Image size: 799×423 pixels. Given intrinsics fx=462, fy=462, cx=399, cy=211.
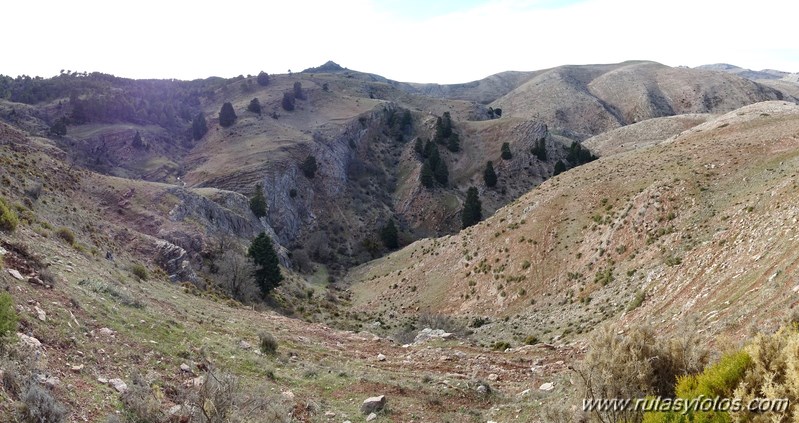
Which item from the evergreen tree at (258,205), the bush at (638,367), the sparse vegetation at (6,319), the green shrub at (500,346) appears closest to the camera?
the bush at (638,367)

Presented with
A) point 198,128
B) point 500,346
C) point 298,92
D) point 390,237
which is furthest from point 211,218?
point 298,92

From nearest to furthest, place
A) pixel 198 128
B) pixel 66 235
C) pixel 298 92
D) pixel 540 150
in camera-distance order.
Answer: pixel 66 235
pixel 540 150
pixel 198 128
pixel 298 92

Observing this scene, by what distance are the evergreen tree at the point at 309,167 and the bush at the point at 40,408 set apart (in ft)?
226

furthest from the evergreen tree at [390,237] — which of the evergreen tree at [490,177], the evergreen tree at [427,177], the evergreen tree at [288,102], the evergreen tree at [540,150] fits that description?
the evergreen tree at [288,102]

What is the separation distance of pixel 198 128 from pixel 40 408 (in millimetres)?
90902

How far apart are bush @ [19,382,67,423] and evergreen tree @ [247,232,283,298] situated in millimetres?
29885

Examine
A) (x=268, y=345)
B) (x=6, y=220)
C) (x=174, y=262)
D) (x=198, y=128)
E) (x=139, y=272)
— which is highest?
(x=198, y=128)

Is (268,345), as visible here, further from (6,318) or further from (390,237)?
(390,237)

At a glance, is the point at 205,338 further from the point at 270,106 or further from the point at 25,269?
the point at 270,106

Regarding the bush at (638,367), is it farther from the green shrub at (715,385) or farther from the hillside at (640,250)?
the hillside at (640,250)

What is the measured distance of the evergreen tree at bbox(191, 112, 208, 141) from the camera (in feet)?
293

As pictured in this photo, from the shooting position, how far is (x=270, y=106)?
9962cm

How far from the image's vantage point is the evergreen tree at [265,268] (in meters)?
37.5

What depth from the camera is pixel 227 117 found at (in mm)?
89562
